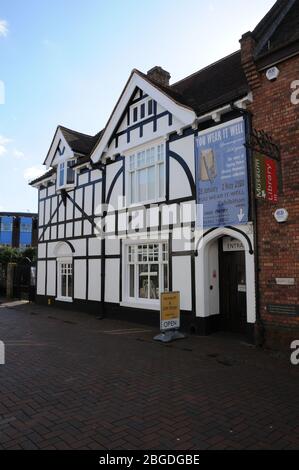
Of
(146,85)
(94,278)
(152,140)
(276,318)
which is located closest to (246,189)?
(276,318)

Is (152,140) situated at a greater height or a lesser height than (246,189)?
greater

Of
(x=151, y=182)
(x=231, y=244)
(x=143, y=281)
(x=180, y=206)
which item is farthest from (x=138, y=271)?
(x=231, y=244)

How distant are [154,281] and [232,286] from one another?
280 centimetres

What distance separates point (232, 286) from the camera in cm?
1036

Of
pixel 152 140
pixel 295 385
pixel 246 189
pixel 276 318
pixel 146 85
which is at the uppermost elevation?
pixel 146 85

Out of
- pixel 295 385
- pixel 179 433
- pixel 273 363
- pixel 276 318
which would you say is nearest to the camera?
pixel 179 433

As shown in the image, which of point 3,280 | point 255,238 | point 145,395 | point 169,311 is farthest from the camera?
point 3,280

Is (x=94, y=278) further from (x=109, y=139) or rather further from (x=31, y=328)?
(x=109, y=139)

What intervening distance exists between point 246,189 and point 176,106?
11.9 feet

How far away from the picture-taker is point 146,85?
12.1 m

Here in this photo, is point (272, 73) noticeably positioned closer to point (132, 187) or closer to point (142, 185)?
point (142, 185)

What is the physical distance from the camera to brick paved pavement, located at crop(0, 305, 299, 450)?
407 centimetres

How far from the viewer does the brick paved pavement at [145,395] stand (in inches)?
160

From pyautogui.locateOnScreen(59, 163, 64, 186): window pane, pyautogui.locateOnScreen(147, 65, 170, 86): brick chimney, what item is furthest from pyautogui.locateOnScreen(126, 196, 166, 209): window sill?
pyautogui.locateOnScreen(147, 65, 170, 86): brick chimney
